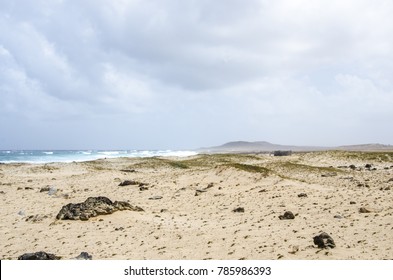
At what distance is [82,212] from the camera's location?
16.6m

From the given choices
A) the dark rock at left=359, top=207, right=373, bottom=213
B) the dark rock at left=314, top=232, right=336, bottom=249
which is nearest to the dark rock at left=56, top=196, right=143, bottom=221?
the dark rock at left=314, top=232, right=336, bottom=249

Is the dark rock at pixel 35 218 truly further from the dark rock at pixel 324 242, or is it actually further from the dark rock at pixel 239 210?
the dark rock at pixel 324 242

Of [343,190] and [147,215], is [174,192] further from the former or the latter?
[343,190]

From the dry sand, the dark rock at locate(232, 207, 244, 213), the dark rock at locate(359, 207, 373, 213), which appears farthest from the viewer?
the dark rock at locate(232, 207, 244, 213)

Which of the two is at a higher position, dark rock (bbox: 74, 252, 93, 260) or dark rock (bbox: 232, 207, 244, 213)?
dark rock (bbox: 232, 207, 244, 213)

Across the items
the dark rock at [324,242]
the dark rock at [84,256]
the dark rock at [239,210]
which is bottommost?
the dark rock at [84,256]

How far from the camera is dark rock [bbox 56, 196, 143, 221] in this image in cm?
1650

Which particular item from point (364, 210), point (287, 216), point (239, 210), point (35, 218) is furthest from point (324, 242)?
point (35, 218)

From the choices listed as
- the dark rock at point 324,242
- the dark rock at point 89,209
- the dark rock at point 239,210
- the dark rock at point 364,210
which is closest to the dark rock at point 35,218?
the dark rock at point 89,209

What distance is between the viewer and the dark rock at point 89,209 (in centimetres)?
1650

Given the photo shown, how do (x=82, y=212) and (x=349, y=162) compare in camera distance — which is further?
(x=349, y=162)

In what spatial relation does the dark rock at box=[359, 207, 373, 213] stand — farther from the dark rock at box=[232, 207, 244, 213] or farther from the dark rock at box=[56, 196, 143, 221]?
the dark rock at box=[56, 196, 143, 221]
